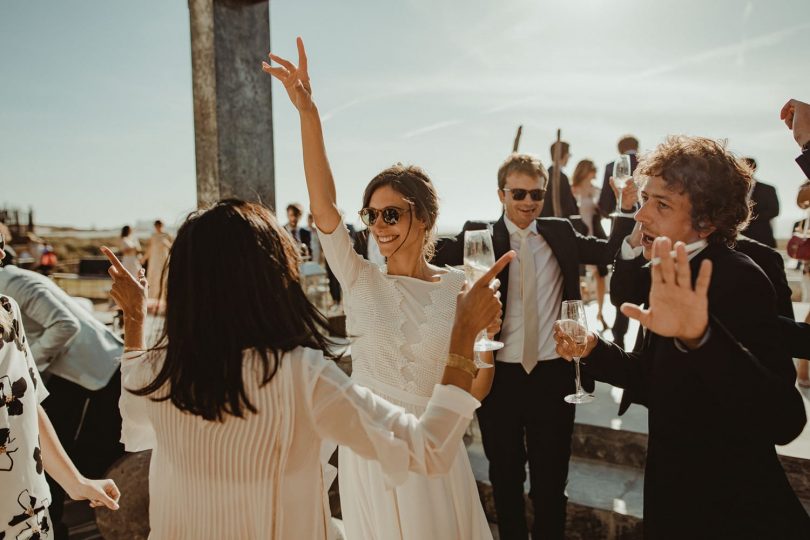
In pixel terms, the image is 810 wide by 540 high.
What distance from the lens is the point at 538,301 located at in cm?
309

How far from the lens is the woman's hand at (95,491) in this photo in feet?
6.01

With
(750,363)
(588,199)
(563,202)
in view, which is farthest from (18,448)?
(588,199)

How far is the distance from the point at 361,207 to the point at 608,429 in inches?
98.3

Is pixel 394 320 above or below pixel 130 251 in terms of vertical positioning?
above

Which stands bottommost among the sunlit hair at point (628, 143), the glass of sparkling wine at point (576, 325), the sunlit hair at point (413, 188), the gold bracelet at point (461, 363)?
the glass of sparkling wine at point (576, 325)

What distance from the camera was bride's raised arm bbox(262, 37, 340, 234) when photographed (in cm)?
209

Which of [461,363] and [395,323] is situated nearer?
[461,363]

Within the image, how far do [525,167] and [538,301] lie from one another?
746mm

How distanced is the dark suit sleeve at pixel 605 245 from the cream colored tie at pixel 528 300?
36 centimetres

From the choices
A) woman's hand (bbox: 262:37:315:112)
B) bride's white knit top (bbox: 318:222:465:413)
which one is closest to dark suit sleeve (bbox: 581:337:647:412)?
bride's white knit top (bbox: 318:222:465:413)

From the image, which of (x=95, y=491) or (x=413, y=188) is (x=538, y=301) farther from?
(x=95, y=491)

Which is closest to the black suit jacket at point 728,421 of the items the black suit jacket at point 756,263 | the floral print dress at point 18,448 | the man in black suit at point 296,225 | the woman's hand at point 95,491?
the black suit jacket at point 756,263

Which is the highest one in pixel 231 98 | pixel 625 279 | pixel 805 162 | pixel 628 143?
pixel 231 98

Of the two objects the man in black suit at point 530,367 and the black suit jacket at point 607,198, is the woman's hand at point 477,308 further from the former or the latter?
the black suit jacket at point 607,198
